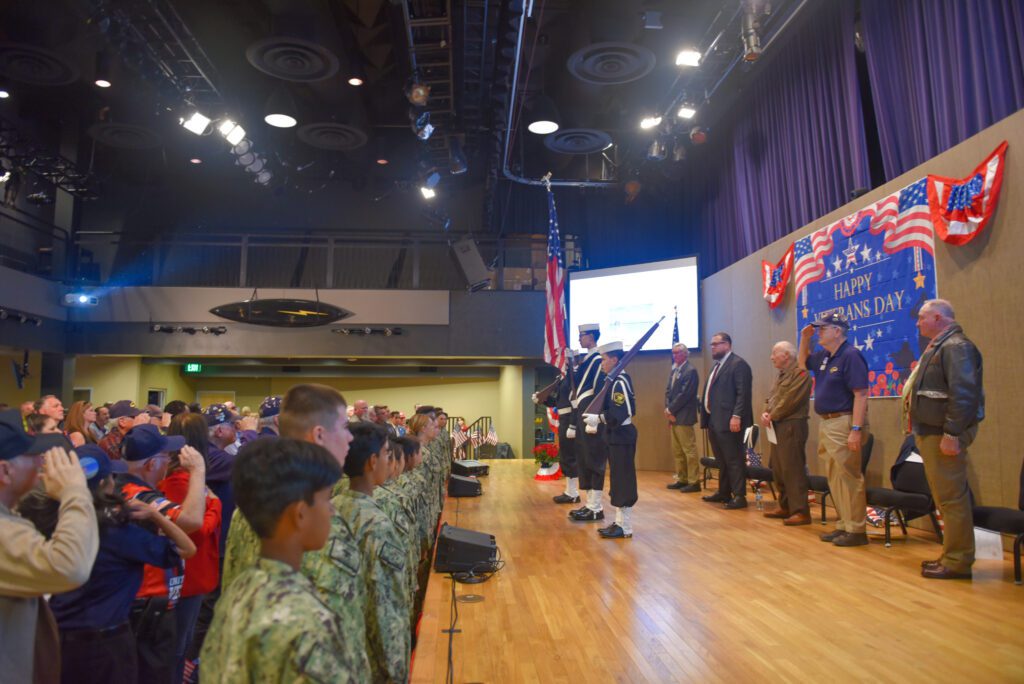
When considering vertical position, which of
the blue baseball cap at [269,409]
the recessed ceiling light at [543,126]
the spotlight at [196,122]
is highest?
the recessed ceiling light at [543,126]

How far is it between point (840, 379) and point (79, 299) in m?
12.1

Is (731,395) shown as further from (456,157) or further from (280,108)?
(280,108)

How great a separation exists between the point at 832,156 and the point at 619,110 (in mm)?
3412

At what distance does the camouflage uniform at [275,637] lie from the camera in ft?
3.37

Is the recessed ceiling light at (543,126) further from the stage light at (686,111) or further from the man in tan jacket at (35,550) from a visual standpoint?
the man in tan jacket at (35,550)

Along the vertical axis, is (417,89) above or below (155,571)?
above

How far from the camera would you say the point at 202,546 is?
2.43 m

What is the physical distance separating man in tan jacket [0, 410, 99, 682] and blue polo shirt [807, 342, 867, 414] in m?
4.54

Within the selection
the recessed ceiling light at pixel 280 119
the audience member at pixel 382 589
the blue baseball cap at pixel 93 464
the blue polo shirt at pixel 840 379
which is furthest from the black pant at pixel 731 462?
the recessed ceiling light at pixel 280 119

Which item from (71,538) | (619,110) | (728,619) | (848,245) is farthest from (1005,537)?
(619,110)

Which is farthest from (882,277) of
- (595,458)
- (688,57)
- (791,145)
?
(688,57)

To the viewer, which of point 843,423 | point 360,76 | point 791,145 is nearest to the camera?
point 843,423

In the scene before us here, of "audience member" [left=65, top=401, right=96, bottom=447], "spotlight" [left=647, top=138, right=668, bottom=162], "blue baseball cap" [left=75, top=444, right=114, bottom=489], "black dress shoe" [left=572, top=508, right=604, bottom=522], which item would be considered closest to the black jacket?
"black dress shoe" [left=572, top=508, right=604, bottom=522]

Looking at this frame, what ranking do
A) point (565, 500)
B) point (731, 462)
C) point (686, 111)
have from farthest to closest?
point (686, 111), point (565, 500), point (731, 462)
